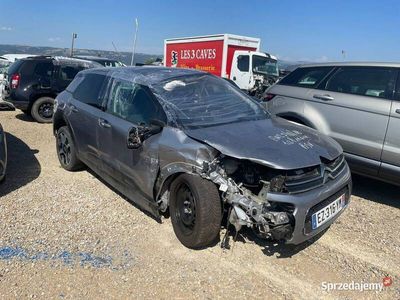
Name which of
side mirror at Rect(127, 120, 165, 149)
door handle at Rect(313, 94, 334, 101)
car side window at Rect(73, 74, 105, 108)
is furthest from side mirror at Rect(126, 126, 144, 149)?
door handle at Rect(313, 94, 334, 101)

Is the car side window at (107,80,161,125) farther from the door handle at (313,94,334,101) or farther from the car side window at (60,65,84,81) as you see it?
the car side window at (60,65,84,81)

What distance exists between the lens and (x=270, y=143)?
3314mm

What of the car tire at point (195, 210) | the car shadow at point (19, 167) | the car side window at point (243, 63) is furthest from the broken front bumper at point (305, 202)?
the car side window at point (243, 63)

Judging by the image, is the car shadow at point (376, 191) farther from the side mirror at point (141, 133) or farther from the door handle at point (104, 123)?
the door handle at point (104, 123)

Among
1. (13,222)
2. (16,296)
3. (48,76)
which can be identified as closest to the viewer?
(16,296)

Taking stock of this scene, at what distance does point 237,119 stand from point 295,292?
70.5 inches

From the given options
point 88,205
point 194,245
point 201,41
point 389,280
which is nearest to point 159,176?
point 194,245

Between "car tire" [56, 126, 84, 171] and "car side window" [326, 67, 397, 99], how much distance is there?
3.71 meters

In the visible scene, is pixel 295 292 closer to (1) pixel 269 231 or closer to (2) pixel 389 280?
(1) pixel 269 231

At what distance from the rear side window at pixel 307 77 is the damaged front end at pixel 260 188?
235 centimetres

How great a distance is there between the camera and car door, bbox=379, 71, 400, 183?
4.41m

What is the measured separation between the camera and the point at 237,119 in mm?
3922

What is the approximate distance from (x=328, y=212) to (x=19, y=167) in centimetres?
455

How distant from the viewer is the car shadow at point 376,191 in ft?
16.0
